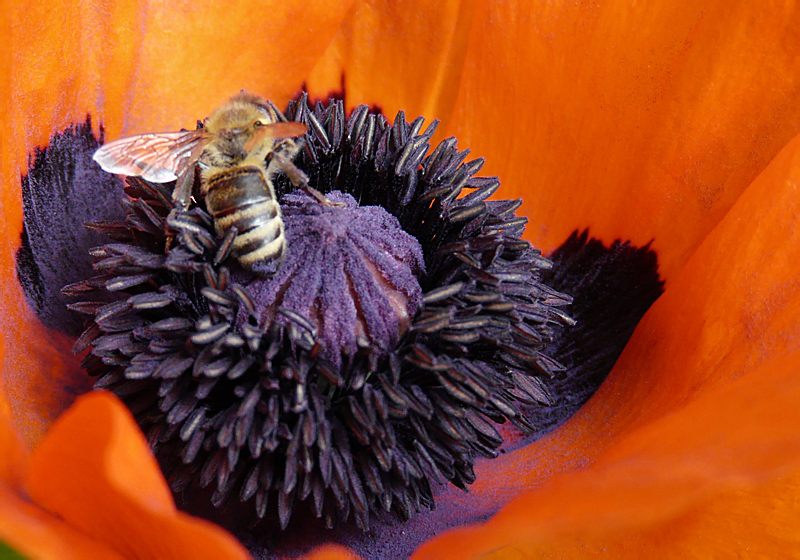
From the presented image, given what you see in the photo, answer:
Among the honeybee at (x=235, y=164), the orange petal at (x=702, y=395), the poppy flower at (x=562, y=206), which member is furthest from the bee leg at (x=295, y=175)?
the orange petal at (x=702, y=395)

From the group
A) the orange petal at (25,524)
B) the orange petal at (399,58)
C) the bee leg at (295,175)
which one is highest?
the orange petal at (399,58)

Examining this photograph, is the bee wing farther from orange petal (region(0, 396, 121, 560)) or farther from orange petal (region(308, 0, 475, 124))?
orange petal (region(308, 0, 475, 124))

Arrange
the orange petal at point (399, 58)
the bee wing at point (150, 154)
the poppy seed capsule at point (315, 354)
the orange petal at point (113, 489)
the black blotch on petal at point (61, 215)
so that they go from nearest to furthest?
the orange petal at point (113, 489) → the poppy seed capsule at point (315, 354) → the bee wing at point (150, 154) → the black blotch on petal at point (61, 215) → the orange petal at point (399, 58)

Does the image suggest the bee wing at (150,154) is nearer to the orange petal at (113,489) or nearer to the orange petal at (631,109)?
the orange petal at (113,489)

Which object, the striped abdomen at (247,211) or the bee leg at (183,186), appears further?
the bee leg at (183,186)

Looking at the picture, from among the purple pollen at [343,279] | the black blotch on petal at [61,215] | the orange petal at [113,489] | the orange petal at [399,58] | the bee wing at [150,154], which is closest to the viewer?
the orange petal at [113,489]

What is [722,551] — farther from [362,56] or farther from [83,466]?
[362,56]

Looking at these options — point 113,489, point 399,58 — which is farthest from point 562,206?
point 113,489
